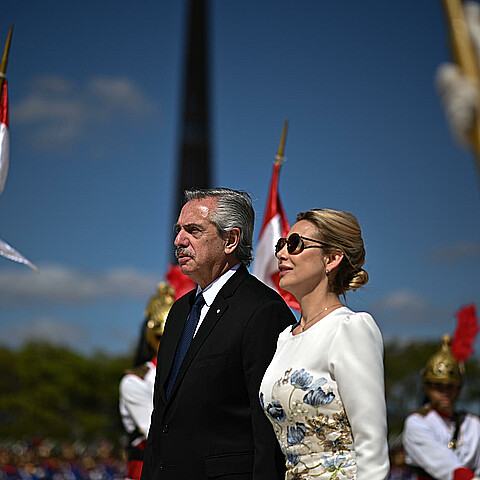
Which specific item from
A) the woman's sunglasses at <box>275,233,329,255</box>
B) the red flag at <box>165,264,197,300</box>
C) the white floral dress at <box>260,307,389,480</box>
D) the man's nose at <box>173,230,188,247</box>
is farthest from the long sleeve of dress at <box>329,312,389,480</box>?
the red flag at <box>165,264,197,300</box>

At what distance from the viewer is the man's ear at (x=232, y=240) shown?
13.1 feet

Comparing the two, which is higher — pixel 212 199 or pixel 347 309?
pixel 212 199

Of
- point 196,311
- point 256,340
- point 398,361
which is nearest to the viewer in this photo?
point 256,340

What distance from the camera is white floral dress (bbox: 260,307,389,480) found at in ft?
10.00

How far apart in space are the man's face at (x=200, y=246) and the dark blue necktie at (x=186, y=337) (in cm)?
10

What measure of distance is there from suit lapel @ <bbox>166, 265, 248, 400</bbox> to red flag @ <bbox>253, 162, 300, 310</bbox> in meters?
3.17

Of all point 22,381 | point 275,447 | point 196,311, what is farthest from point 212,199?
point 22,381

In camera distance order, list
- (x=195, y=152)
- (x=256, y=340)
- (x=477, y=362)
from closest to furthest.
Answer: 1. (x=256, y=340)
2. (x=195, y=152)
3. (x=477, y=362)

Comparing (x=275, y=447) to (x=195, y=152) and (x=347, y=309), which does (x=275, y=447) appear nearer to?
(x=347, y=309)

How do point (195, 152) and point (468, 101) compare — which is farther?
point (195, 152)

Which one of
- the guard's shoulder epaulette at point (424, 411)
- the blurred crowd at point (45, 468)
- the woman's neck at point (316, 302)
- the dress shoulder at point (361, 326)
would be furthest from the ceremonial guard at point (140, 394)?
the blurred crowd at point (45, 468)

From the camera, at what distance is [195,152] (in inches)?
1451

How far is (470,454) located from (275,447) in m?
4.02

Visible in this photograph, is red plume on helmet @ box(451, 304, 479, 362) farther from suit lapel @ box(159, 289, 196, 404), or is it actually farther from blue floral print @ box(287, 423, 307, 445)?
blue floral print @ box(287, 423, 307, 445)
